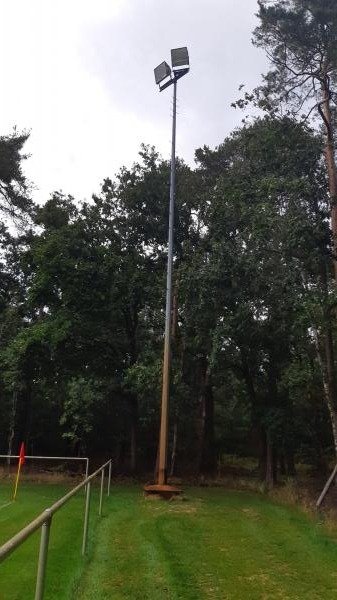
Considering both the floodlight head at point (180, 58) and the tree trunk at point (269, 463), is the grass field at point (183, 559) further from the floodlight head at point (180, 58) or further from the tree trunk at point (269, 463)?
the floodlight head at point (180, 58)

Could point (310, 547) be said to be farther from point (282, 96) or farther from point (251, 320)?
point (282, 96)

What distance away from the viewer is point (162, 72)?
19.0 metres

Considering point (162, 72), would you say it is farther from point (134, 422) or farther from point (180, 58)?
point (134, 422)

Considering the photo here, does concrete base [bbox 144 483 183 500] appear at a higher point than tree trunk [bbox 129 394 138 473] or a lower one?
lower

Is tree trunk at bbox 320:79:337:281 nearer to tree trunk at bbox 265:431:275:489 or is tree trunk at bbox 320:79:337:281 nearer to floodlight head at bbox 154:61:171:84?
floodlight head at bbox 154:61:171:84

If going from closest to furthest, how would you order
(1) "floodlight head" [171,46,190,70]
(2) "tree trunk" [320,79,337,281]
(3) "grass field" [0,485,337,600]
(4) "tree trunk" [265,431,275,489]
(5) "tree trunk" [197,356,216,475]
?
(3) "grass field" [0,485,337,600]
(2) "tree trunk" [320,79,337,281]
(1) "floodlight head" [171,46,190,70]
(4) "tree trunk" [265,431,275,489]
(5) "tree trunk" [197,356,216,475]

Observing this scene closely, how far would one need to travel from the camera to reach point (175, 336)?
22609 millimetres

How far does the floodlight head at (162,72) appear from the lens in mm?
18875

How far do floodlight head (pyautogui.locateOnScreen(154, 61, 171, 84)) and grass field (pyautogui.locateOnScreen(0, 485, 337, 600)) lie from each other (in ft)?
47.4

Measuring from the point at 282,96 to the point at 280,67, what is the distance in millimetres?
982

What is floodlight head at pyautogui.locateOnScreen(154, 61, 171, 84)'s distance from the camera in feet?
61.9

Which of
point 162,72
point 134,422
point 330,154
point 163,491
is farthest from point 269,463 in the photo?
point 162,72

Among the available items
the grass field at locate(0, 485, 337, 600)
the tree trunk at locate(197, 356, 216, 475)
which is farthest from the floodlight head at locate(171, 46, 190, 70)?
the grass field at locate(0, 485, 337, 600)

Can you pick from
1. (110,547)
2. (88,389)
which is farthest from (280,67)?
(110,547)
